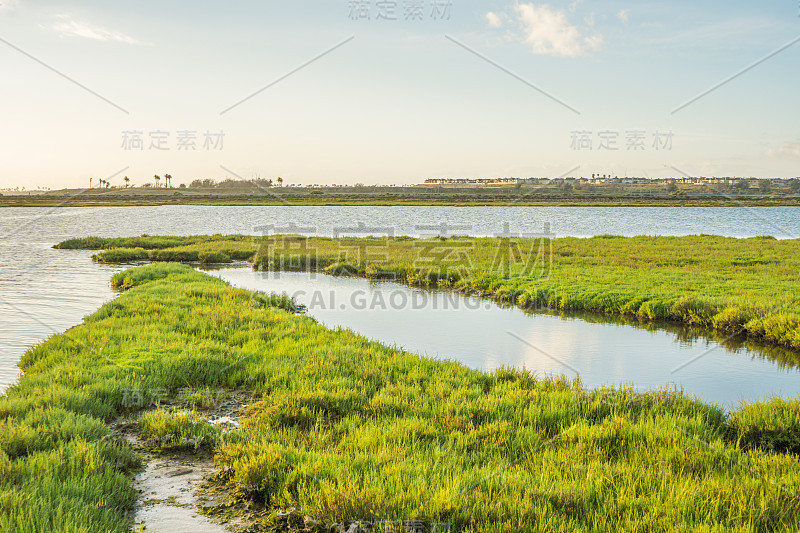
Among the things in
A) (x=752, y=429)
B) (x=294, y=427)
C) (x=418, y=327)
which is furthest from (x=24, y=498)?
(x=418, y=327)

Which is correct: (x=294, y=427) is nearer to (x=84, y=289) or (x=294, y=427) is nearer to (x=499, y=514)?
(x=499, y=514)

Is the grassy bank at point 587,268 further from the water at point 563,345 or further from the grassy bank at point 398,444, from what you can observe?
the grassy bank at point 398,444

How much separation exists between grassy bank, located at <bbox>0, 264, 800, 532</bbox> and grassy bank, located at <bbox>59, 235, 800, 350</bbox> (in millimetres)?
9478

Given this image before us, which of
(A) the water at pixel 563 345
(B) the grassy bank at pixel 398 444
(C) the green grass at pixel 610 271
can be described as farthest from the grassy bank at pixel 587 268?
(B) the grassy bank at pixel 398 444

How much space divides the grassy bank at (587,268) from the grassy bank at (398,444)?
31.1ft

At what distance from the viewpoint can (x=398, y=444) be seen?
21.4ft

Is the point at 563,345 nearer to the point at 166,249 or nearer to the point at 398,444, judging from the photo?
the point at 398,444

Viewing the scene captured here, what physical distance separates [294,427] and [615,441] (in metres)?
4.33

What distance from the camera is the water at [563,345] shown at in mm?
11500

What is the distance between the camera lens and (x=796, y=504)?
5.12 metres

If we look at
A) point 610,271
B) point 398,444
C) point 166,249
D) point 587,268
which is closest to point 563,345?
point 398,444

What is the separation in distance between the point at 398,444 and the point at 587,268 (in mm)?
22511

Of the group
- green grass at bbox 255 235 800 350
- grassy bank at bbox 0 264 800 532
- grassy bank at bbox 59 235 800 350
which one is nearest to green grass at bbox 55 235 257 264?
grassy bank at bbox 59 235 800 350

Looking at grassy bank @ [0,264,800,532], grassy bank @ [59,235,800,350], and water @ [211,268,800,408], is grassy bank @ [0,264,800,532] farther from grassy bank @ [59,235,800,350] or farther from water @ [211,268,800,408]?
grassy bank @ [59,235,800,350]
